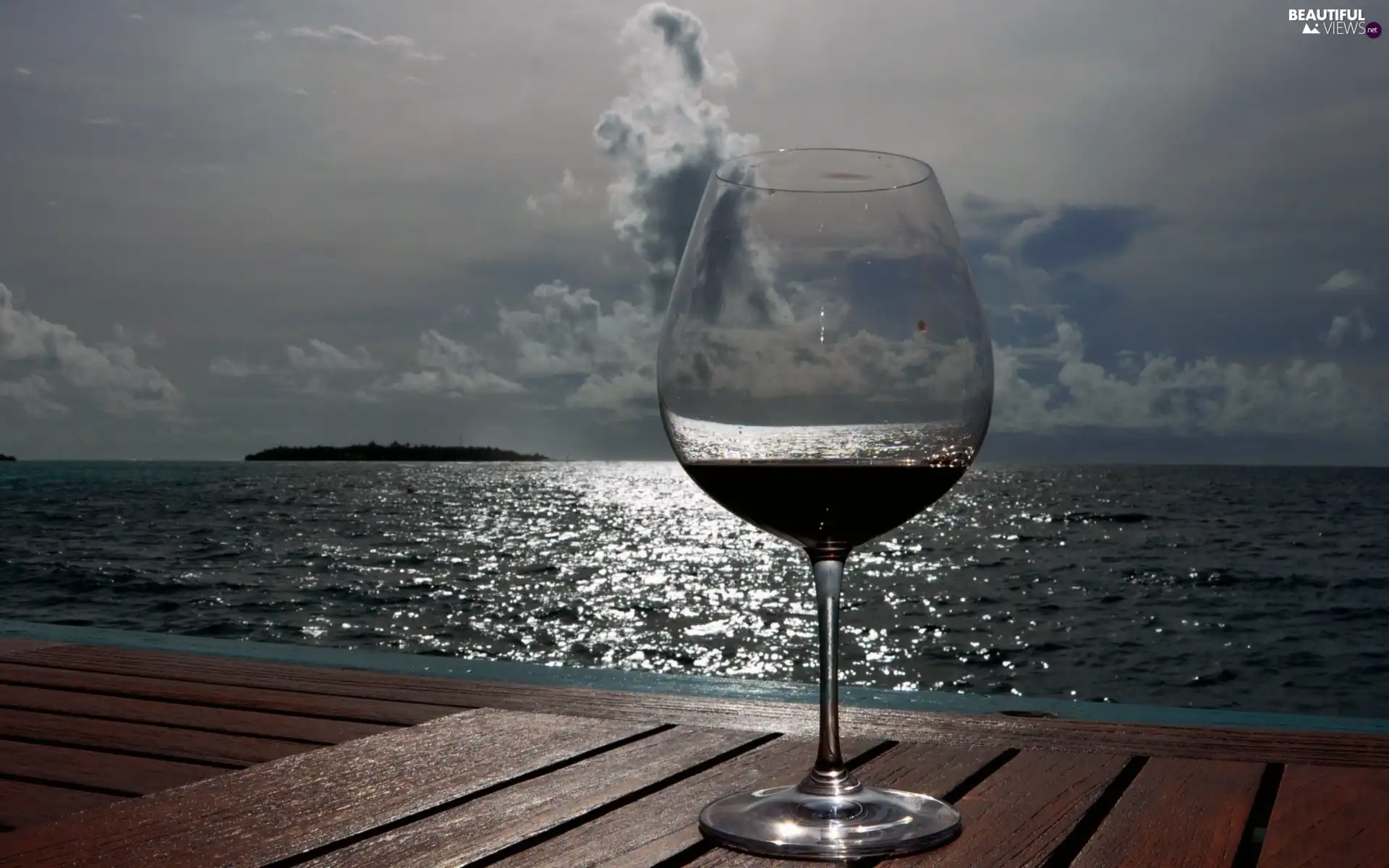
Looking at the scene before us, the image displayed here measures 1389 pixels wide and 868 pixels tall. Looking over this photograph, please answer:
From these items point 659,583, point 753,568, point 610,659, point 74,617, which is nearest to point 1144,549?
point 753,568

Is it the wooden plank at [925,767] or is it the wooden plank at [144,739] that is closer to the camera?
the wooden plank at [925,767]

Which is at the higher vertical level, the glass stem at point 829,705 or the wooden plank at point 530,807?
the glass stem at point 829,705

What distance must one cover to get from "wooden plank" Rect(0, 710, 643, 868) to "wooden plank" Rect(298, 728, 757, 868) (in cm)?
4

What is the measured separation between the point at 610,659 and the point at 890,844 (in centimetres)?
1415

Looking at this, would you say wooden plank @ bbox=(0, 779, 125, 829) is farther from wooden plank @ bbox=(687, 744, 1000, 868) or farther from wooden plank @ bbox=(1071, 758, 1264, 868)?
wooden plank @ bbox=(1071, 758, 1264, 868)

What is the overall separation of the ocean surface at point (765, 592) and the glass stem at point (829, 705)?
496 cm

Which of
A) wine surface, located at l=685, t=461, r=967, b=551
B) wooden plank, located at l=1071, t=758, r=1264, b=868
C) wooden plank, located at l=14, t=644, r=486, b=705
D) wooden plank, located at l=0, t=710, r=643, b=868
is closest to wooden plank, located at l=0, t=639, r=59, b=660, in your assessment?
wooden plank, located at l=14, t=644, r=486, b=705

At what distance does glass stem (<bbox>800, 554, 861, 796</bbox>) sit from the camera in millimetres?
927

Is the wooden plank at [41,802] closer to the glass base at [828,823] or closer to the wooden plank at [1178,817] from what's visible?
the glass base at [828,823]

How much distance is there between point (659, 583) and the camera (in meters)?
23.8

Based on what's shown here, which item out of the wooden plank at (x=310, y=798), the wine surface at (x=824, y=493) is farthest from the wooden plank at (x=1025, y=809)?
the wooden plank at (x=310, y=798)

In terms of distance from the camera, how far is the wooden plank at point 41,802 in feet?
3.98

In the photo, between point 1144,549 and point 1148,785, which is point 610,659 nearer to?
point 1148,785

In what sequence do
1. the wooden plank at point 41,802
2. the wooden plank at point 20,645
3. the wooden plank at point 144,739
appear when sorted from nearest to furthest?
the wooden plank at point 41,802 < the wooden plank at point 144,739 < the wooden plank at point 20,645
